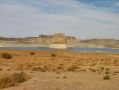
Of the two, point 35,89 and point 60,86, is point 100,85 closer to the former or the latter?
point 60,86

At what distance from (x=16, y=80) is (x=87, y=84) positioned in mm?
3825

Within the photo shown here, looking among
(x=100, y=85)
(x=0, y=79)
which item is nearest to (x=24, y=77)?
(x=0, y=79)

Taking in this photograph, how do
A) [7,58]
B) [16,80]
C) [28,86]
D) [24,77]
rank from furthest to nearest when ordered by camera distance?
[7,58] → [24,77] → [16,80] → [28,86]

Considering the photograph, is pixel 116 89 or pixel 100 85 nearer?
pixel 116 89

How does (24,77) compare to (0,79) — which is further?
(24,77)

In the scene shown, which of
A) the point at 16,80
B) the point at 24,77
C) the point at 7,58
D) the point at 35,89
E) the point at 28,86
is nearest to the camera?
the point at 35,89

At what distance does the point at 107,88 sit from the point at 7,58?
2836 centimetres

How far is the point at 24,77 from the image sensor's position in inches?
767

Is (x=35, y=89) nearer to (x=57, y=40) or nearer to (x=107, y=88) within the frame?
(x=107, y=88)

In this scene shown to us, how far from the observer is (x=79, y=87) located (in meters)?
16.5

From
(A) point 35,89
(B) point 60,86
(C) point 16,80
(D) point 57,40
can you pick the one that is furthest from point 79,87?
(D) point 57,40

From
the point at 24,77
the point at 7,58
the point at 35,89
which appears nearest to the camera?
the point at 35,89

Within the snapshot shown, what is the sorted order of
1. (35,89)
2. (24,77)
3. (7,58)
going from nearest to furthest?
1. (35,89)
2. (24,77)
3. (7,58)

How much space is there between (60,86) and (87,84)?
1847mm
